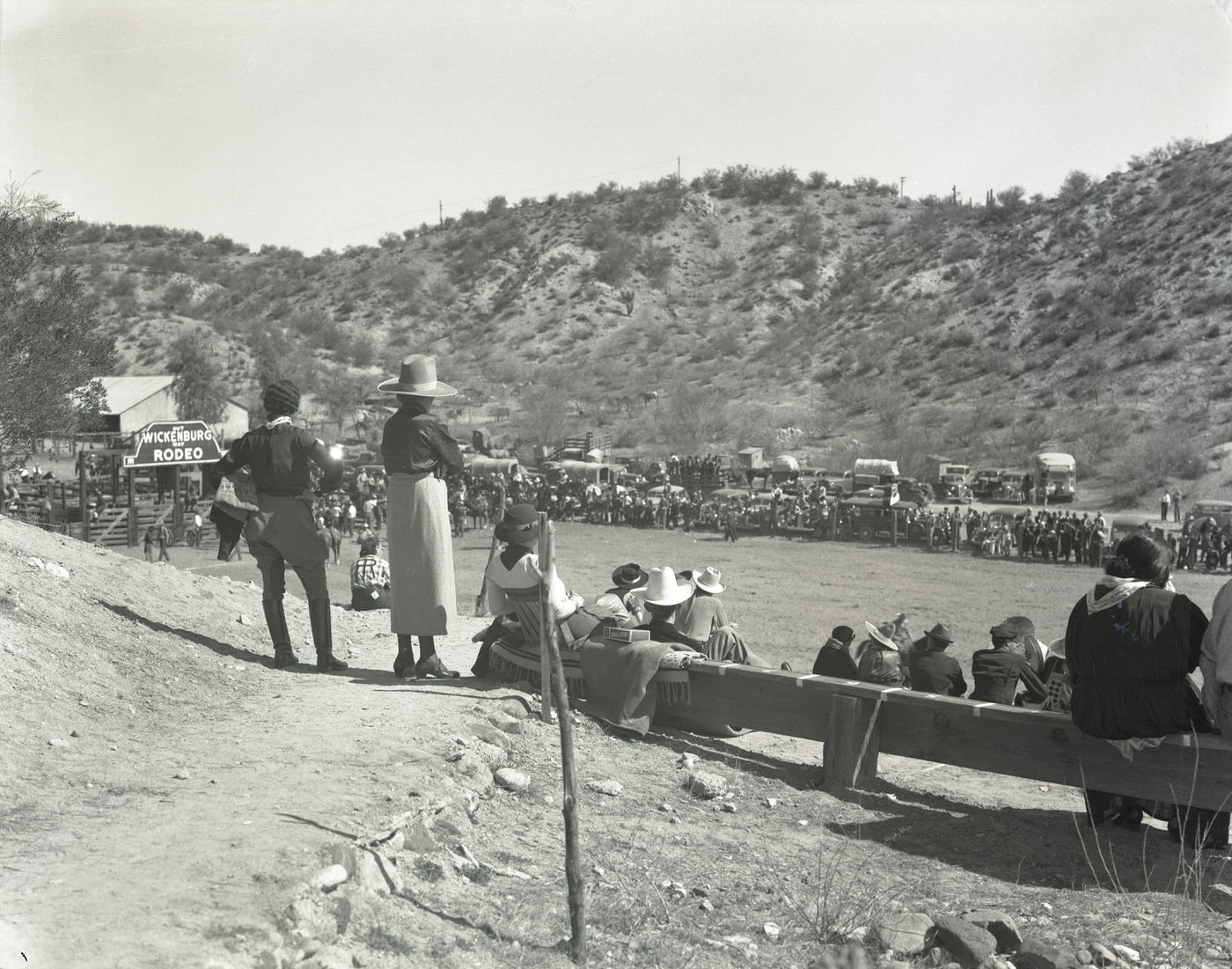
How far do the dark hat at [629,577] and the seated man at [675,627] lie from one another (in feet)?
0.86

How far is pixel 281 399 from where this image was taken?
669 centimetres

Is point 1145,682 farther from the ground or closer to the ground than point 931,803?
farther from the ground

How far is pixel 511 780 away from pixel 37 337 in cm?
2386

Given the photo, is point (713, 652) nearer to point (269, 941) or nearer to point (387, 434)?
point (387, 434)

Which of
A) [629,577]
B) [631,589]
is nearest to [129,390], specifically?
[631,589]

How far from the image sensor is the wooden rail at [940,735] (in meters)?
4.96

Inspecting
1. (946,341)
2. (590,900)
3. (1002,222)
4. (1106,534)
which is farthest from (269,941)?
(1002,222)

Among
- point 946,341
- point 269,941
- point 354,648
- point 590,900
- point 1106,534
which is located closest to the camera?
point 269,941

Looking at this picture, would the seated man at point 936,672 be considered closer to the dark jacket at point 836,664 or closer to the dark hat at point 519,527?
the dark jacket at point 836,664

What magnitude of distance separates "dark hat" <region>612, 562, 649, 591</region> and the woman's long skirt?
1106mm

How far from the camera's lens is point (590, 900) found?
4047mm

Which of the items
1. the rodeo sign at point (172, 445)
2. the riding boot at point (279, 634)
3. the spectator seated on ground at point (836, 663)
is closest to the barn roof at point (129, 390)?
the rodeo sign at point (172, 445)

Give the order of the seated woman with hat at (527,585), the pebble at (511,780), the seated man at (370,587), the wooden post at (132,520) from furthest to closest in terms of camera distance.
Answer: the wooden post at (132,520) < the seated man at (370,587) < the seated woman with hat at (527,585) < the pebble at (511,780)

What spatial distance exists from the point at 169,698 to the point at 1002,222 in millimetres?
67865
